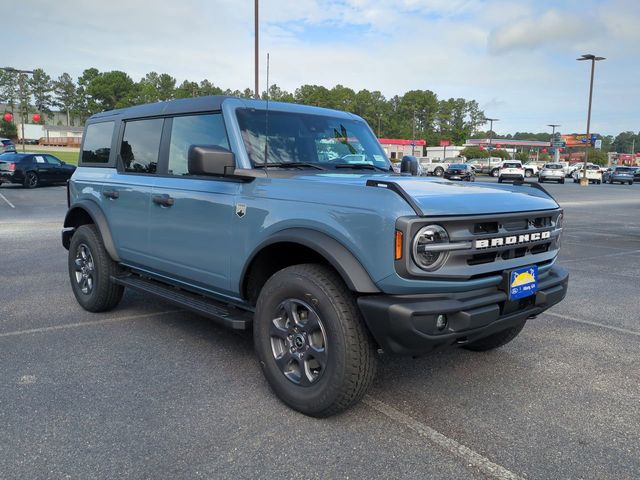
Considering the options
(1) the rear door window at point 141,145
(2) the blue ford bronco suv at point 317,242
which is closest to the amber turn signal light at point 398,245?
(2) the blue ford bronco suv at point 317,242

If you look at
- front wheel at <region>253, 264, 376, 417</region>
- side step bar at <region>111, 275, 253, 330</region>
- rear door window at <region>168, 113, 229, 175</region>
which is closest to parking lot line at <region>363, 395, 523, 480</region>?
front wheel at <region>253, 264, 376, 417</region>

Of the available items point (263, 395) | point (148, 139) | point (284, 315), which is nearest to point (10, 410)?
point (263, 395)

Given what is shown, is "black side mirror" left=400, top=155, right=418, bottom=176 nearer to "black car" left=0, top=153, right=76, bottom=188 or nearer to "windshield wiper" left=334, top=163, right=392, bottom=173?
"windshield wiper" left=334, top=163, right=392, bottom=173

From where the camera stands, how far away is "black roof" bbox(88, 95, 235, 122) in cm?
397

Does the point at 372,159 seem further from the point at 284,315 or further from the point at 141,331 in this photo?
the point at 141,331

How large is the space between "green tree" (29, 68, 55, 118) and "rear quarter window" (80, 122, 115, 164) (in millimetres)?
157278

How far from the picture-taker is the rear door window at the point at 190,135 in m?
3.90

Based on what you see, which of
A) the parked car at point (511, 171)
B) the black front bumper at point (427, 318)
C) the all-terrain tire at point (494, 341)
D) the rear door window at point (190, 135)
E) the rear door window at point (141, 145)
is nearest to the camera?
the black front bumper at point (427, 318)

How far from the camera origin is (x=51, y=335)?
4.51m

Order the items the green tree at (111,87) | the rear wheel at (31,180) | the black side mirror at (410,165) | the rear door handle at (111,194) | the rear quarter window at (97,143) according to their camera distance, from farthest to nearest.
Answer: the green tree at (111,87)
the rear wheel at (31,180)
the rear quarter window at (97,143)
the black side mirror at (410,165)
the rear door handle at (111,194)

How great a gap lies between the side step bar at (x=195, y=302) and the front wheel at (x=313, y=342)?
224 millimetres

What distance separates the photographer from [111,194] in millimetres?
4840

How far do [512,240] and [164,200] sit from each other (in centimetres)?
253

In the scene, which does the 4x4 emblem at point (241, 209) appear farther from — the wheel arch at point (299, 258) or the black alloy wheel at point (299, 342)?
the black alloy wheel at point (299, 342)
